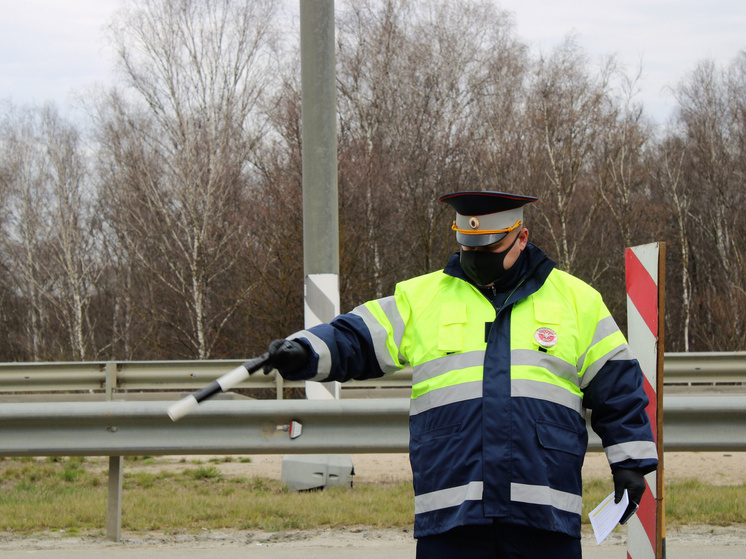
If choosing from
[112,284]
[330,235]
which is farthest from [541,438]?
[112,284]

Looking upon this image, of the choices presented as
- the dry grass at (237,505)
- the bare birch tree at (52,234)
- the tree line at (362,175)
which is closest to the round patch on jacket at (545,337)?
the dry grass at (237,505)

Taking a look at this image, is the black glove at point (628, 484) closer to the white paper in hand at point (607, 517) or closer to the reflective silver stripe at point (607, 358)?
the white paper in hand at point (607, 517)

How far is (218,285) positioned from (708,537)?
65.8ft

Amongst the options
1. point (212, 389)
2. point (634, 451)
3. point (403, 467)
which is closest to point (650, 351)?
point (634, 451)

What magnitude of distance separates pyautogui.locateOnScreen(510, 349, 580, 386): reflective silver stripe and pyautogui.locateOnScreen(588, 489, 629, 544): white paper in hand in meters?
0.54

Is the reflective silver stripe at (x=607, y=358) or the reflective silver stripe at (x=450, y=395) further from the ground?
the reflective silver stripe at (x=607, y=358)

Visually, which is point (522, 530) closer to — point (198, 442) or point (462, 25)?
point (198, 442)

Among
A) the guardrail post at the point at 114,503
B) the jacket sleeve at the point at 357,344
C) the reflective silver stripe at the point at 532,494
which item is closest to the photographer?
the reflective silver stripe at the point at 532,494

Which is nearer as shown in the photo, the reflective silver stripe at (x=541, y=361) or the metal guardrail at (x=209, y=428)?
the reflective silver stripe at (x=541, y=361)

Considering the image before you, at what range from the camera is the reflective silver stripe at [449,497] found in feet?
8.43

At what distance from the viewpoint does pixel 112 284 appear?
112 ft

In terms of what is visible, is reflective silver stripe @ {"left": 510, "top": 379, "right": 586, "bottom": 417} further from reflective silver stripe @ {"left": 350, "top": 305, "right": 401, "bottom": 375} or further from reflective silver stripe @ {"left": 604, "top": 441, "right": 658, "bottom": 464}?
reflective silver stripe @ {"left": 350, "top": 305, "right": 401, "bottom": 375}

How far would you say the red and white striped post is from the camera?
153 inches

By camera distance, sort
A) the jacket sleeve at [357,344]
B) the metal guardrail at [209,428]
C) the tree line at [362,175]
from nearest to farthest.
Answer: the jacket sleeve at [357,344] < the metal guardrail at [209,428] < the tree line at [362,175]
